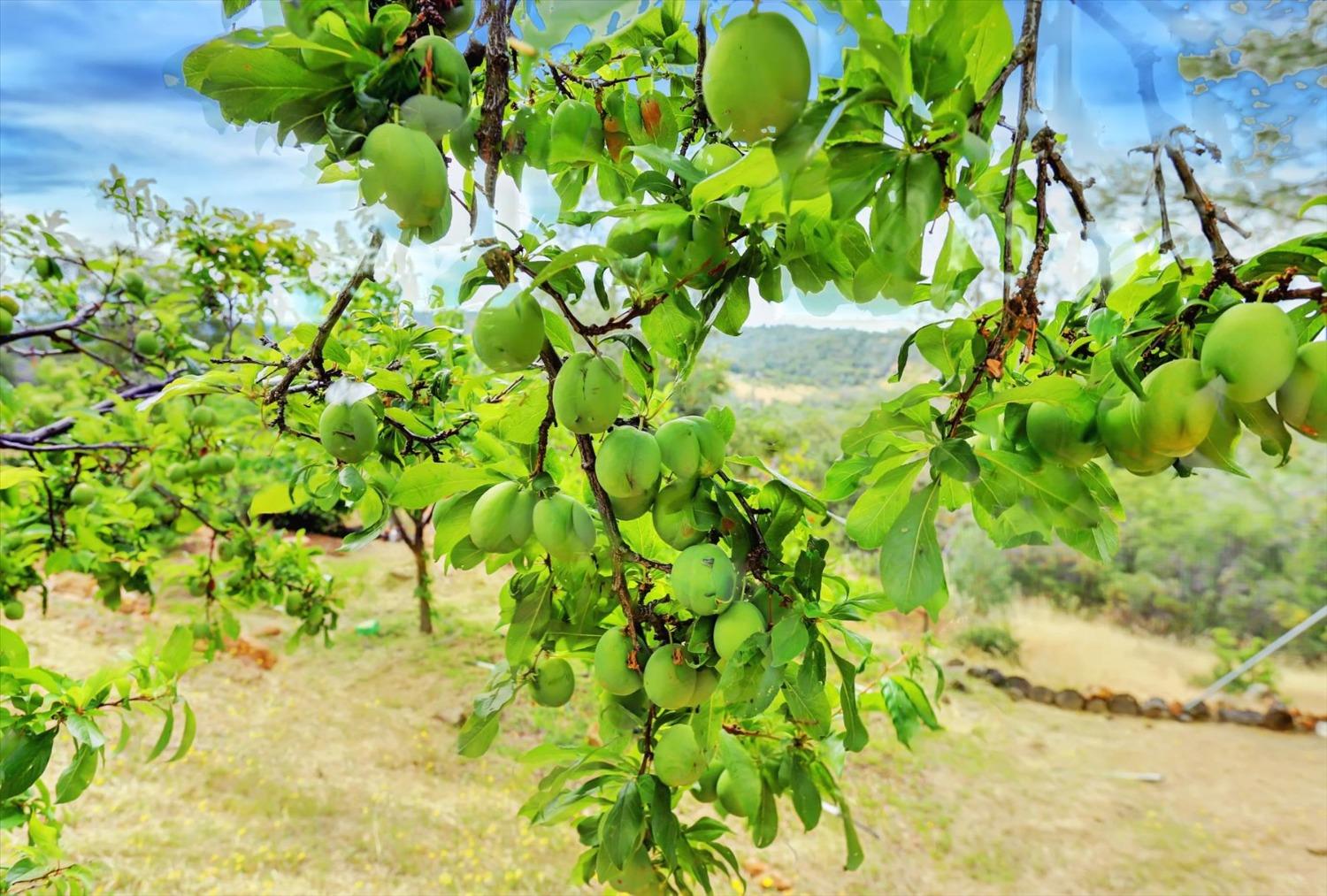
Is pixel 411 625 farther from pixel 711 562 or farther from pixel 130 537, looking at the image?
pixel 711 562

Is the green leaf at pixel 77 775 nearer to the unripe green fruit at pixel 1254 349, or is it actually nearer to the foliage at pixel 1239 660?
the unripe green fruit at pixel 1254 349

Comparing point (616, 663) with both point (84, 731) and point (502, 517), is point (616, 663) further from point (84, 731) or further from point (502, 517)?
point (84, 731)

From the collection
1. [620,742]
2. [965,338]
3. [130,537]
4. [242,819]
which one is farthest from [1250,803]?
[130,537]

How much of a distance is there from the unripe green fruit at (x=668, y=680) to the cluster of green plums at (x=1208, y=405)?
303 mm

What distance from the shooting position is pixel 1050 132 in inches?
15.1

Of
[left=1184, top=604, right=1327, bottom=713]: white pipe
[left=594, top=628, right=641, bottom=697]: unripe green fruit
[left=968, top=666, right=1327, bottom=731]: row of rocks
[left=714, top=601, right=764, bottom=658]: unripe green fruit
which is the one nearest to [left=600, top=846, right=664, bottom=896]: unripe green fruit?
[left=594, top=628, right=641, bottom=697]: unripe green fruit

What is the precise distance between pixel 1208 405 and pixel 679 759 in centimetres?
51

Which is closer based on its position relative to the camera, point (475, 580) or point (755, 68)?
point (755, 68)

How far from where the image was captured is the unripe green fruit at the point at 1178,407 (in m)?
0.37

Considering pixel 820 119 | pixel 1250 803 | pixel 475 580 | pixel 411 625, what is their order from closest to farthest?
pixel 820 119 → pixel 1250 803 → pixel 411 625 → pixel 475 580

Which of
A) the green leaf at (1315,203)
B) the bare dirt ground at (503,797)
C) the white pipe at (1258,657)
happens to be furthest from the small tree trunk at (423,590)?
the white pipe at (1258,657)

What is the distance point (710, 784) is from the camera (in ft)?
2.81

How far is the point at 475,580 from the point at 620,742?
399cm

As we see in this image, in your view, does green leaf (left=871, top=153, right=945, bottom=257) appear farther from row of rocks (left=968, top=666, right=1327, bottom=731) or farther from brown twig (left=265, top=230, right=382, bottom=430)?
row of rocks (left=968, top=666, right=1327, bottom=731)
